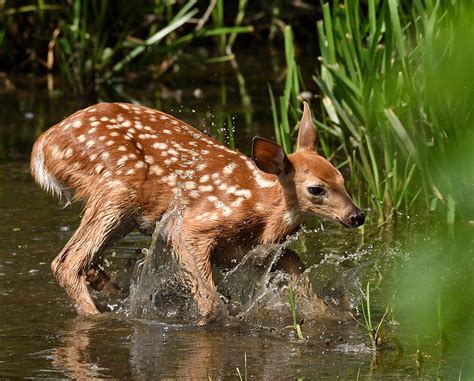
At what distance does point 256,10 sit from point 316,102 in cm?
325

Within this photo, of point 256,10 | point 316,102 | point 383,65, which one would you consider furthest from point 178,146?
point 256,10

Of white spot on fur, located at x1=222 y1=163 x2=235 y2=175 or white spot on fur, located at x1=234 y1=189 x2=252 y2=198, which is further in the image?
white spot on fur, located at x1=222 y1=163 x2=235 y2=175

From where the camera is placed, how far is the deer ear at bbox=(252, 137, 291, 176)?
518cm

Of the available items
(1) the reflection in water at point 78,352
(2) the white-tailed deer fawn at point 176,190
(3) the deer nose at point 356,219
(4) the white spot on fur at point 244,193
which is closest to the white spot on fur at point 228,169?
(2) the white-tailed deer fawn at point 176,190

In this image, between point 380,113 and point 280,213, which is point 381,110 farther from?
point 280,213

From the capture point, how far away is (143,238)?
6.67 meters

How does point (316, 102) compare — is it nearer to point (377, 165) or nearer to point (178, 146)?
point (377, 165)

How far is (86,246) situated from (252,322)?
1008mm

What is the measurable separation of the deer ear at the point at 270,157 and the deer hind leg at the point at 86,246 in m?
0.78

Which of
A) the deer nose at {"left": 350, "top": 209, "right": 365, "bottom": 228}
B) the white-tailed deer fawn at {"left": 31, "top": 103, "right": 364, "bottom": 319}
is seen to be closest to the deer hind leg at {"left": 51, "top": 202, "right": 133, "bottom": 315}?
the white-tailed deer fawn at {"left": 31, "top": 103, "right": 364, "bottom": 319}

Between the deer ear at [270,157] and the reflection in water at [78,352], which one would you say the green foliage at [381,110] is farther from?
the reflection in water at [78,352]

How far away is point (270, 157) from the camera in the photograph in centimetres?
532

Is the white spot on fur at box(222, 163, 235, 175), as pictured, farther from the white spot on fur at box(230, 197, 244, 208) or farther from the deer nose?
the deer nose

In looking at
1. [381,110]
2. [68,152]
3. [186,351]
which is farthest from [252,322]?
[381,110]
